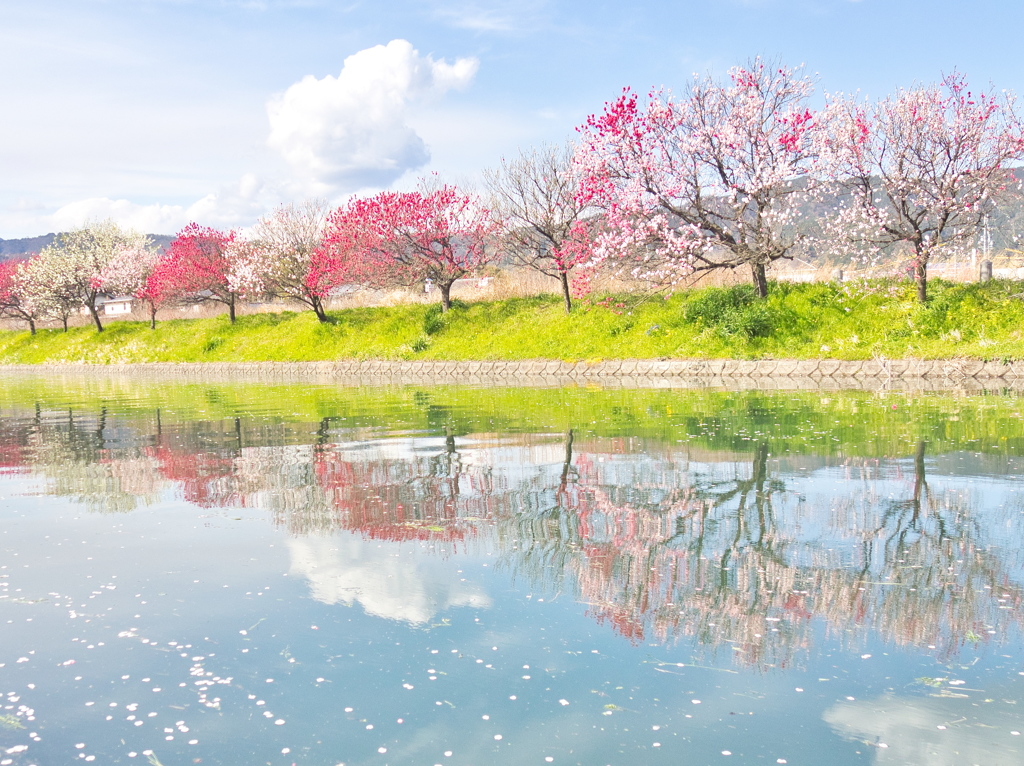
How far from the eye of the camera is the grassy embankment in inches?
1131

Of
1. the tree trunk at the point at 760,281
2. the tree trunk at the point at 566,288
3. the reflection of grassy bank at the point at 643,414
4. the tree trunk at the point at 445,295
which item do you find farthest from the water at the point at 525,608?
the tree trunk at the point at 445,295

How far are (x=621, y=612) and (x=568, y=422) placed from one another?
11.5 metres

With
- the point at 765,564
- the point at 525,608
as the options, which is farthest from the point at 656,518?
the point at 525,608

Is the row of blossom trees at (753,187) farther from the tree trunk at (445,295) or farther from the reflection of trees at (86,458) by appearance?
the reflection of trees at (86,458)

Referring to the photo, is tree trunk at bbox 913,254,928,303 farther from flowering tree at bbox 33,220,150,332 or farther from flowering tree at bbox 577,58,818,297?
flowering tree at bbox 33,220,150,332

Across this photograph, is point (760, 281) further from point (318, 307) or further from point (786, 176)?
point (318, 307)

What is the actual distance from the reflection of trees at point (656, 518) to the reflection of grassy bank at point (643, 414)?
1.08 meters

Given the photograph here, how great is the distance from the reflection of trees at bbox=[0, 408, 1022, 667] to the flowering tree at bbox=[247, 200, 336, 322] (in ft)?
108

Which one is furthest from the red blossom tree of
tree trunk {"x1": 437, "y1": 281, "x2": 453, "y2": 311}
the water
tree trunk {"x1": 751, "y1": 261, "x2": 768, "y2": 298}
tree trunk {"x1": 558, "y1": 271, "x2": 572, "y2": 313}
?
the water

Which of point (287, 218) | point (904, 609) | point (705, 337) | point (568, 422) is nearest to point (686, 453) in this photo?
point (568, 422)

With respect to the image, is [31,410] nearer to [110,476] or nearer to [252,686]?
[110,476]

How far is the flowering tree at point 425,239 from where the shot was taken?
43.6 m

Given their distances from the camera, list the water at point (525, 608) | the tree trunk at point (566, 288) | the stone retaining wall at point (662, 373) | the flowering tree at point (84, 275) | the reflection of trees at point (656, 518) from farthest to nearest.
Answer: the flowering tree at point (84, 275) → the tree trunk at point (566, 288) → the stone retaining wall at point (662, 373) → the reflection of trees at point (656, 518) → the water at point (525, 608)

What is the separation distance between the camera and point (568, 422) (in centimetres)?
→ 1742
